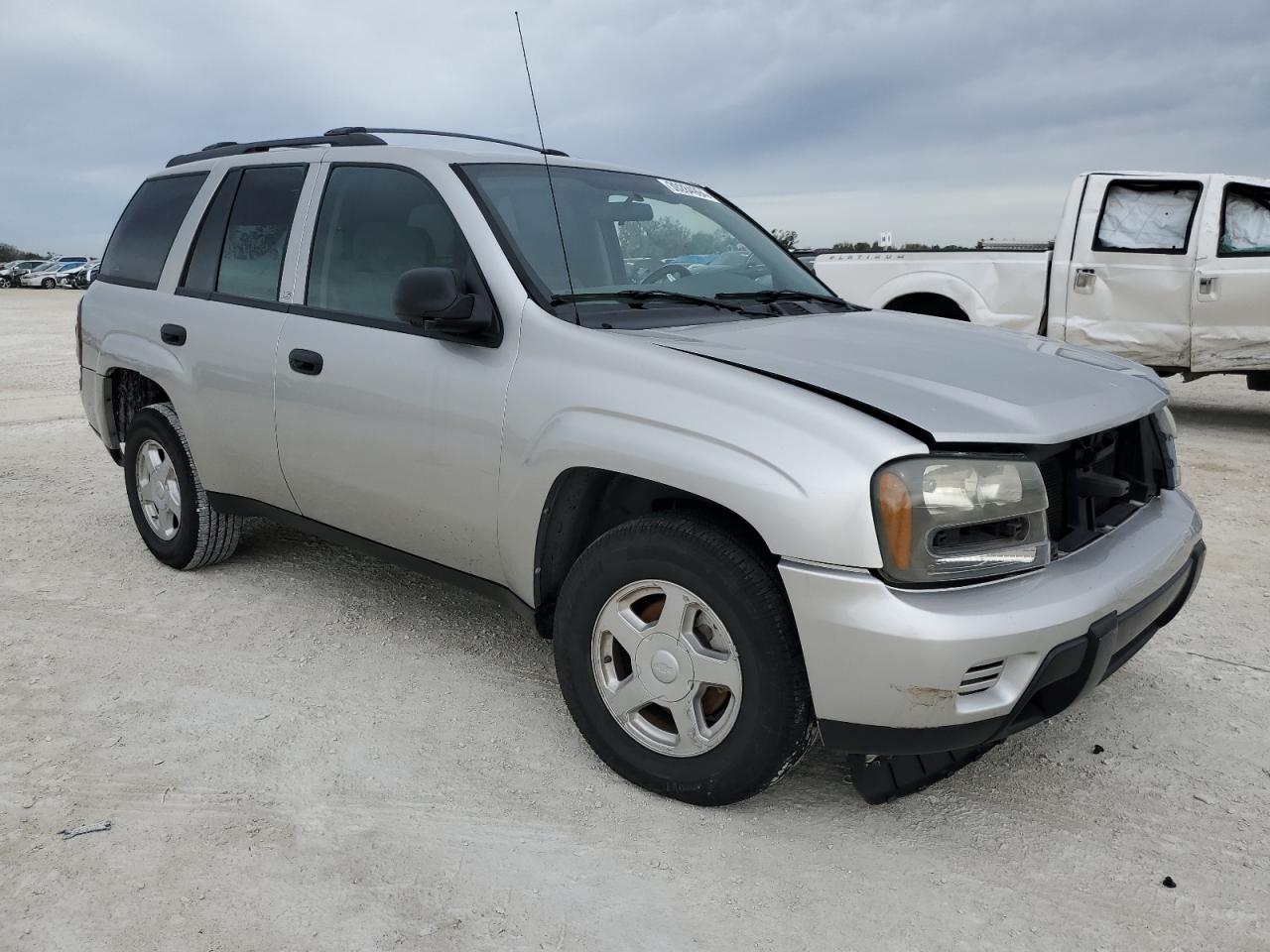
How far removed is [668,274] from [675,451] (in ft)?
3.79

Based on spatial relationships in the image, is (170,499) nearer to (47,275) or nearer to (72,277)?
(72,277)

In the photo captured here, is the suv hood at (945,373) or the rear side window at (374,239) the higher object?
the rear side window at (374,239)

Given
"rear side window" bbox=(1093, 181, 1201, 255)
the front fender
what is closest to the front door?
the front fender

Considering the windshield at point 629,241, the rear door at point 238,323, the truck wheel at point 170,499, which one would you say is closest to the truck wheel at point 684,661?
the windshield at point 629,241

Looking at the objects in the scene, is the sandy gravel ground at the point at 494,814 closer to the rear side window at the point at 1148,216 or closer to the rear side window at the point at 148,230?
the rear side window at the point at 148,230

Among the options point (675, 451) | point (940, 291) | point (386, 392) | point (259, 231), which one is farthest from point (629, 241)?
point (940, 291)

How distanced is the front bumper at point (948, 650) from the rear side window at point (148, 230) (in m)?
3.43

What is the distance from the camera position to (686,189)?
4.22 metres

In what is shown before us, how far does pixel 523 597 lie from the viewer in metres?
Result: 3.14

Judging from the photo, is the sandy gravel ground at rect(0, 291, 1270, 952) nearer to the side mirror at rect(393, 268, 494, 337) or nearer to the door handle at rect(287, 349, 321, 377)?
the door handle at rect(287, 349, 321, 377)

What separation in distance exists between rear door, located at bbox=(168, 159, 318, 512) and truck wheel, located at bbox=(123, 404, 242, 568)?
0.19m

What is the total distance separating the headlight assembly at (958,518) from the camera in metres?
2.29

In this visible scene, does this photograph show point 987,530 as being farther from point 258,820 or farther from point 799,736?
point 258,820

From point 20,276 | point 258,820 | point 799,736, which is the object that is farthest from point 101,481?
point 20,276
